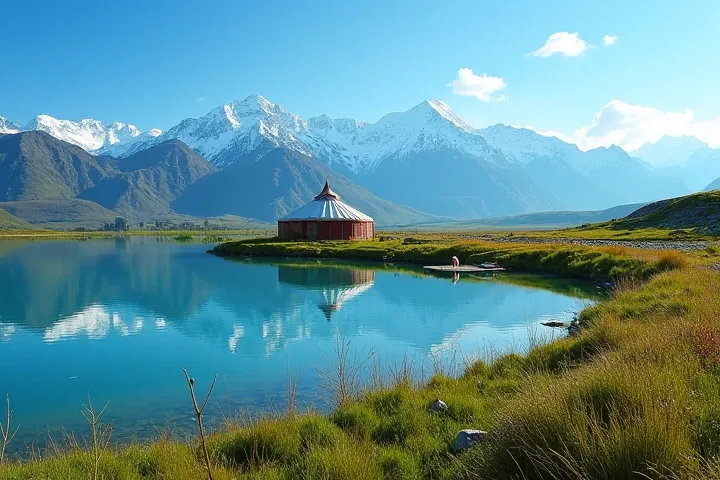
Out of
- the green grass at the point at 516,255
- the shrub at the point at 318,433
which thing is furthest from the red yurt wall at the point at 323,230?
the shrub at the point at 318,433

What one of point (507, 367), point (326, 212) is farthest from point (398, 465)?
point (326, 212)

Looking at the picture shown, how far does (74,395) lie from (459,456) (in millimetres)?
9906

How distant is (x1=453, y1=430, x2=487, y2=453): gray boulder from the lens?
21.1 feet

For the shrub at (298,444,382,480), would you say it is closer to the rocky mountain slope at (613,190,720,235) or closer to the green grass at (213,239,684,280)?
the green grass at (213,239,684,280)

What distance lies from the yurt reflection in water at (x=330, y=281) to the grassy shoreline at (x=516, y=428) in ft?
43.6

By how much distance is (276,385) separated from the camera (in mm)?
12547

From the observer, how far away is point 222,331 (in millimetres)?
20062

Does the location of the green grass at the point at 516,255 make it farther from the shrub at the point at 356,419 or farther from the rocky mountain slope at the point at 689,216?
the rocky mountain slope at the point at 689,216

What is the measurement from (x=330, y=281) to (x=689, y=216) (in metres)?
43.9

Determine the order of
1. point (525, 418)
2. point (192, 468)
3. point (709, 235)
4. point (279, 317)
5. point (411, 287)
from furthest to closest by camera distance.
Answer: point (709, 235), point (411, 287), point (279, 317), point (192, 468), point (525, 418)

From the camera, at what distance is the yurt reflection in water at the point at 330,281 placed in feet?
86.9

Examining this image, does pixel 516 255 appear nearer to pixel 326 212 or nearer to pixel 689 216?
pixel 326 212

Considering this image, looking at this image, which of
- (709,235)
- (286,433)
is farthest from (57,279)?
(709,235)

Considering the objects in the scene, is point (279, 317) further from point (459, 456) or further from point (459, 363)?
point (459, 456)
